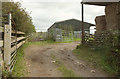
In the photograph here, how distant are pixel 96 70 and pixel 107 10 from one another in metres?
4.77

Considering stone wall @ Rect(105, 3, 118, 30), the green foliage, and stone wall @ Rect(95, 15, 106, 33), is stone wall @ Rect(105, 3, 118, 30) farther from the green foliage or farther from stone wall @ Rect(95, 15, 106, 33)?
the green foliage

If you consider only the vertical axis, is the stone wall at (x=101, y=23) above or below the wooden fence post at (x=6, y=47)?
above

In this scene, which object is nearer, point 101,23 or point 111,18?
point 111,18

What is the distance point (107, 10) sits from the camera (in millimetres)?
6758

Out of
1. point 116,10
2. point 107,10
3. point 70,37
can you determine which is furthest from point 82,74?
point 70,37

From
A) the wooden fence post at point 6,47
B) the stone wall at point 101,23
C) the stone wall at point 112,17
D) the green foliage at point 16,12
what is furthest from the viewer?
the stone wall at point 101,23

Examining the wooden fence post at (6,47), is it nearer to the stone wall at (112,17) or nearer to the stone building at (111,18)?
the stone building at (111,18)

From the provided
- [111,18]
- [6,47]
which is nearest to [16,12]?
[6,47]

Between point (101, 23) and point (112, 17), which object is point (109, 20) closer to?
point (112, 17)

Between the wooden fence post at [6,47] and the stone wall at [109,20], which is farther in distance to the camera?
the stone wall at [109,20]

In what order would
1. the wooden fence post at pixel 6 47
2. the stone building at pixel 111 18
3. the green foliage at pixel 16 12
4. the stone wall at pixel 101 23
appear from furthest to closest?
the stone wall at pixel 101 23 → the stone building at pixel 111 18 → the green foliage at pixel 16 12 → the wooden fence post at pixel 6 47

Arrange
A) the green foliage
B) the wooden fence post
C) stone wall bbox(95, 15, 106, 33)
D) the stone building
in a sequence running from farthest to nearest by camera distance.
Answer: stone wall bbox(95, 15, 106, 33) < the stone building < the green foliage < the wooden fence post

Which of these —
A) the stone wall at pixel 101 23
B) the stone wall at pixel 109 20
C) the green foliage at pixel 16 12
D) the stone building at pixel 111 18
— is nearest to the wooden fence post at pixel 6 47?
the green foliage at pixel 16 12

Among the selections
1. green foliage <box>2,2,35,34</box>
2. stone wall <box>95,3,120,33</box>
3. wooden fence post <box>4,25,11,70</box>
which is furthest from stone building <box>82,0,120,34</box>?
wooden fence post <box>4,25,11,70</box>
